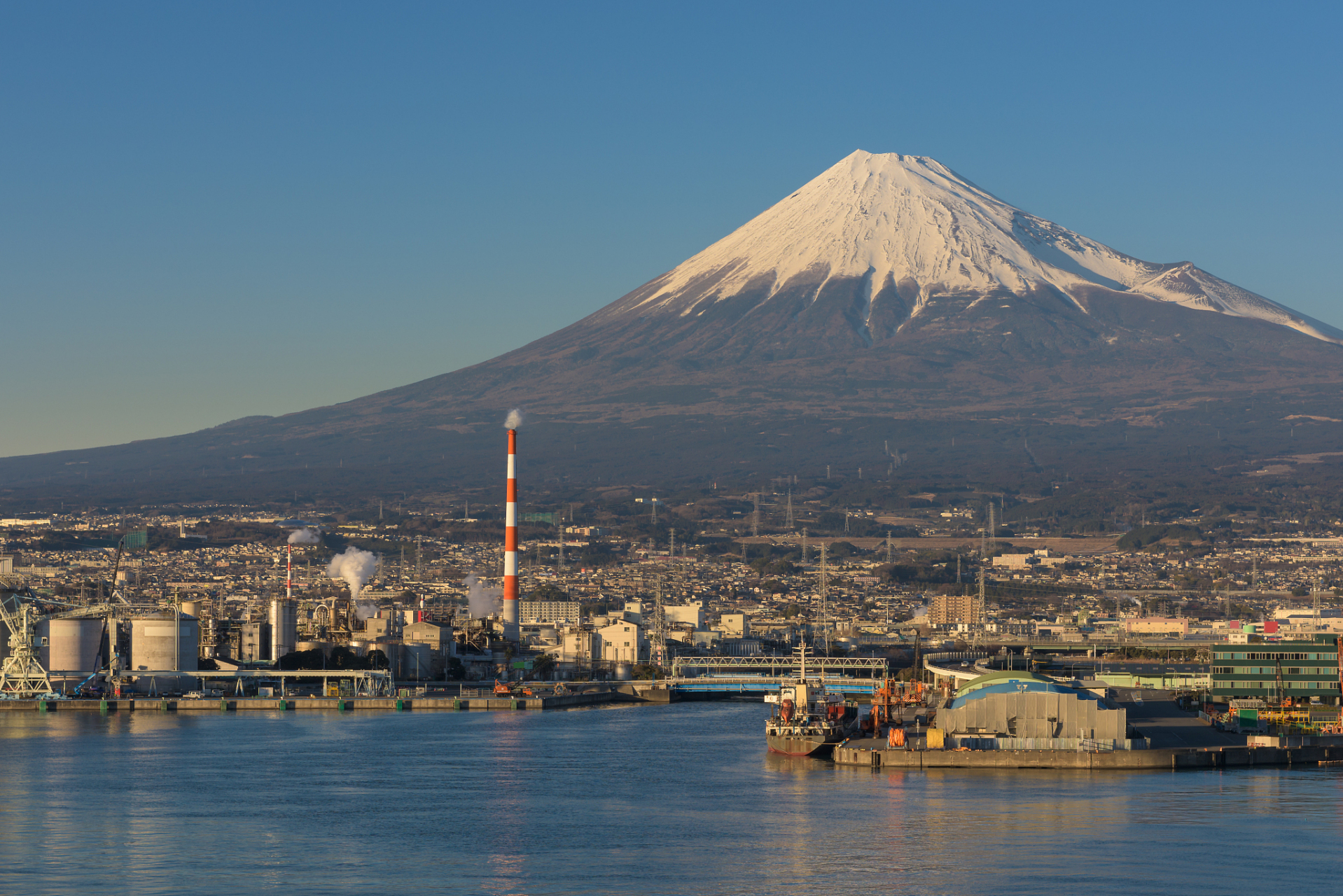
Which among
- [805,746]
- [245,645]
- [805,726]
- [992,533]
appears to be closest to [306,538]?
[992,533]

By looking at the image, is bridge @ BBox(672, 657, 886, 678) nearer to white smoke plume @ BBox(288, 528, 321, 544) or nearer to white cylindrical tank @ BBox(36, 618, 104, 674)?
white cylindrical tank @ BBox(36, 618, 104, 674)

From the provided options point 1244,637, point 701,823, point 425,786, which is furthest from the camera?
point 1244,637

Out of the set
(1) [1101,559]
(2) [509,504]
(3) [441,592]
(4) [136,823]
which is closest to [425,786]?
(4) [136,823]

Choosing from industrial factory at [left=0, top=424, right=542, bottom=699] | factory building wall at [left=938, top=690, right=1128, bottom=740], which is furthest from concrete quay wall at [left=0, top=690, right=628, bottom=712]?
factory building wall at [left=938, top=690, right=1128, bottom=740]

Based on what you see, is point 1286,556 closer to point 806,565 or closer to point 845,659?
point 806,565

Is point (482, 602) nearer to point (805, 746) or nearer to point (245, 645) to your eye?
point (245, 645)

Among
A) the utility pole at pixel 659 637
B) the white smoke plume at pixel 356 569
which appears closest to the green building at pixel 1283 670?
the utility pole at pixel 659 637

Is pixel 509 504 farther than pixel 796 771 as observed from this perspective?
Yes
